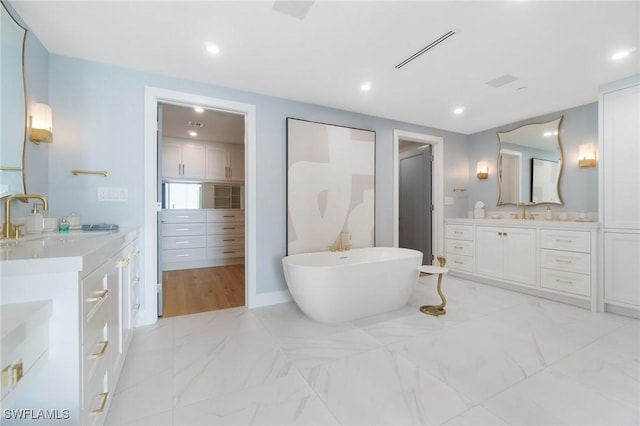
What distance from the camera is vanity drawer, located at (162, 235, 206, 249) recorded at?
4.52m

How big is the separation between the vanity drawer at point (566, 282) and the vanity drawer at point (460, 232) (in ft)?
3.13

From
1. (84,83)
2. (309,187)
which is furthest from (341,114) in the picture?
(84,83)

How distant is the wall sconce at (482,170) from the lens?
13.9ft

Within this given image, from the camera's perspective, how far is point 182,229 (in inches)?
183

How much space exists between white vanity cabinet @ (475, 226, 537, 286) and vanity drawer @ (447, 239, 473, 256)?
10cm

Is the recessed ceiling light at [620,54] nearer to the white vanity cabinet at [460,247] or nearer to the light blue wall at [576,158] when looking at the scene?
the light blue wall at [576,158]

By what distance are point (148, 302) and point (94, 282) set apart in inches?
64.1

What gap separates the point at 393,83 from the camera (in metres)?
2.69

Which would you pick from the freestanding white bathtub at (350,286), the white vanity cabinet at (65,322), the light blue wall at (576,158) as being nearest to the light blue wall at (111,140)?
the freestanding white bathtub at (350,286)

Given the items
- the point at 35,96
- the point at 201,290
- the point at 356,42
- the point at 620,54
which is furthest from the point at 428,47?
the point at 201,290

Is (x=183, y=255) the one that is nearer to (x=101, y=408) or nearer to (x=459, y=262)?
(x=101, y=408)

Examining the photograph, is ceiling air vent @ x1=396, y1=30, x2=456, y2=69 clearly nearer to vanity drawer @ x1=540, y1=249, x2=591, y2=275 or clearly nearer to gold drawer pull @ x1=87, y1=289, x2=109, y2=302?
gold drawer pull @ x1=87, y1=289, x2=109, y2=302

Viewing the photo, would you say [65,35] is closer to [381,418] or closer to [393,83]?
[393,83]

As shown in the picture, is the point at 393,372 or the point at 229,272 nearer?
the point at 393,372
